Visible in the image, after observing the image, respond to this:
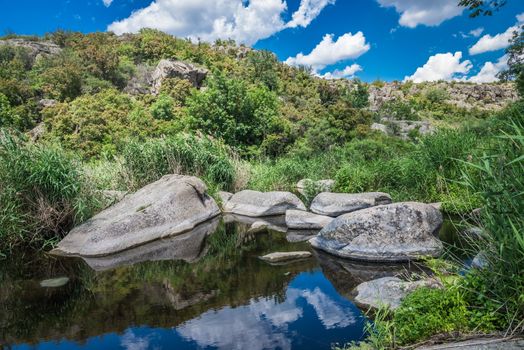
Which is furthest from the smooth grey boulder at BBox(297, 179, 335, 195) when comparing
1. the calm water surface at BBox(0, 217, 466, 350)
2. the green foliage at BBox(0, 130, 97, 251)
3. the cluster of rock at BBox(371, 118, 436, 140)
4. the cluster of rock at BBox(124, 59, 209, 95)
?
the cluster of rock at BBox(124, 59, 209, 95)

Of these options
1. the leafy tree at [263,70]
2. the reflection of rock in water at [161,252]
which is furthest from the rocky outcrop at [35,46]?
the reflection of rock in water at [161,252]

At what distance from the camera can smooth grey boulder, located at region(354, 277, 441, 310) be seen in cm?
463

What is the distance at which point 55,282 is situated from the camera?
6727 millimetres

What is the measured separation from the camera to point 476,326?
10.5 ft

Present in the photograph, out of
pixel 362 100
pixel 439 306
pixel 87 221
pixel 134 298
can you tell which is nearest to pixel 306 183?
pixel 87 221

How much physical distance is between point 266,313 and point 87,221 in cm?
560

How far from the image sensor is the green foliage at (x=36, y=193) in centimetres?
802

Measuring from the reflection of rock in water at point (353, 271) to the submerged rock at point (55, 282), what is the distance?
451cm

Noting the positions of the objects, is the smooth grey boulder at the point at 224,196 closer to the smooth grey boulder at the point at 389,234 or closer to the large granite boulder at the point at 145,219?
the large granite boulder at the point at 145,219

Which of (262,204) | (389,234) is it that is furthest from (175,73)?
(389,234)

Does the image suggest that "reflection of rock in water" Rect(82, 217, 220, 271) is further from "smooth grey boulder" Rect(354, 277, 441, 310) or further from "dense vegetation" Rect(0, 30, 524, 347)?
"smooth grey boulder" Rect(354, 277, 441, 310)

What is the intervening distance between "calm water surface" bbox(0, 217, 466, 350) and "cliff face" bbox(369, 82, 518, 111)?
6031 centimetres

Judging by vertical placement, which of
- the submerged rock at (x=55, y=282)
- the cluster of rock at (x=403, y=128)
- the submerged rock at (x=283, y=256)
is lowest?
the submerged rock at (x=283, y=256)

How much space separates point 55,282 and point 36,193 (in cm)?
263
